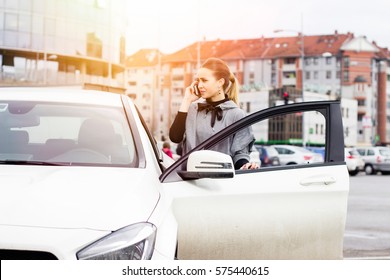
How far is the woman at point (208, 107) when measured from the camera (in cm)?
488

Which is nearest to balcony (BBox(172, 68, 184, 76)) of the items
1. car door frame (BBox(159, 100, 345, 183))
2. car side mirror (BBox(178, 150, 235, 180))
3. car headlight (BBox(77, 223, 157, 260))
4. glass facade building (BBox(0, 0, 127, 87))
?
glass facade building (BBox(0, 0, 127, 87))

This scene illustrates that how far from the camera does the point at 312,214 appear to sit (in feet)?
13.1

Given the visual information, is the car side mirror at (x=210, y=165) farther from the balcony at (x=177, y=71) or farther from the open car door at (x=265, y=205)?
the balcony at (x=177, y=71)

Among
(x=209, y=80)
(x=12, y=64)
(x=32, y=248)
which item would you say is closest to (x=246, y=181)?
(x=209, y=80)

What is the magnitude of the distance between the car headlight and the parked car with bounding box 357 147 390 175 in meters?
36.0

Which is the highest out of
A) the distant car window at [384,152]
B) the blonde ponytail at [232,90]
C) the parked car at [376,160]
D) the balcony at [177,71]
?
the balcony at [177,71]

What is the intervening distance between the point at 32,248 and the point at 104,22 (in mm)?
61422

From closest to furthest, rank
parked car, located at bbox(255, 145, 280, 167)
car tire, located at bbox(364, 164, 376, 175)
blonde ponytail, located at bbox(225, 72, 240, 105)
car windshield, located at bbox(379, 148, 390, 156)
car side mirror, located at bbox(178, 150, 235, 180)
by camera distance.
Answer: car side mirror, located at bbox(178, 150, 235, 180) < blonde ponytail, located at bbox(225, 72, 240, 105) < parked car, located at bbox(255, 145, 280, 167) < car windshield, located at bbox(379, 148, 390, 156) < car tire, located at bbox(364, 164, 376, 175)

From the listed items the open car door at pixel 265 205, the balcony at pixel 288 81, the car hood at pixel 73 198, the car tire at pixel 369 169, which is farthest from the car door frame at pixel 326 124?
the balcony at pixel 288 81

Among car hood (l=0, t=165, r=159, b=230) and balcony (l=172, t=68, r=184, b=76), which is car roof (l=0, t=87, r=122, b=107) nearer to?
car hood (l=0, t=165, r=159, b=230)

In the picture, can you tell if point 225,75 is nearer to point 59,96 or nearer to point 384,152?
point 59,96

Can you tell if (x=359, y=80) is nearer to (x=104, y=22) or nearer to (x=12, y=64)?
(x=104, y=22)

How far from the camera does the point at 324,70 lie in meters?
117

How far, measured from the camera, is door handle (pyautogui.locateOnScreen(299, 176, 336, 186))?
13.3 ft
